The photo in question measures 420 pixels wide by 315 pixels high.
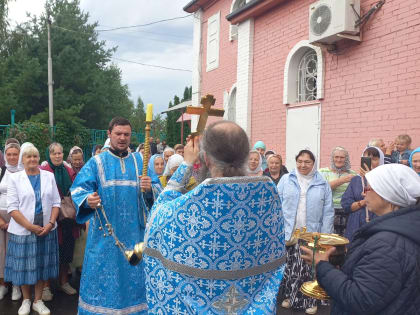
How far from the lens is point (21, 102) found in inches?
894

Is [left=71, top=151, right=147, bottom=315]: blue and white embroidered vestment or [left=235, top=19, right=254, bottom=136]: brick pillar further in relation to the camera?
[left=235, top=19, right=254, bottom=136]: brick pillar

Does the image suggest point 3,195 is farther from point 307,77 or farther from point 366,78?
point 307,77

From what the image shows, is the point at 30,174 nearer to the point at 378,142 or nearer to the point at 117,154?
the point at 117,154

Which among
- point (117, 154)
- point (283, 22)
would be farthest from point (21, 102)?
point (117, 154)

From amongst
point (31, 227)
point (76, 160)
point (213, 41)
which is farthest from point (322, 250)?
point (213, 41)

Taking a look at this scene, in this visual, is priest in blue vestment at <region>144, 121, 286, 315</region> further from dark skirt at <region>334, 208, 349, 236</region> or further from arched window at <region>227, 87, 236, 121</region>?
arched window at <region>227, 87, 236, 121</region>

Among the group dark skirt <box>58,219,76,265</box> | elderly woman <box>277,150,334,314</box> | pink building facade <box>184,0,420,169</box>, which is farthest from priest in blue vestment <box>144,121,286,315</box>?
pink building facade <box>184,0,420,169</box>

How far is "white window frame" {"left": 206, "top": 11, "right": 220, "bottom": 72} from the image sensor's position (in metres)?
13.9

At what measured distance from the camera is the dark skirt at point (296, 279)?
492 cm

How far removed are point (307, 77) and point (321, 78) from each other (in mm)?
898

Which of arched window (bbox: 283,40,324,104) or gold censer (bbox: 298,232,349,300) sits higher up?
arched window (bbox: 283,40,324,104)

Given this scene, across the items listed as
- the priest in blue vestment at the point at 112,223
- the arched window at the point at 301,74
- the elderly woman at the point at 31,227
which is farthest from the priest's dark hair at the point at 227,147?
the arched window at the point at 301,74

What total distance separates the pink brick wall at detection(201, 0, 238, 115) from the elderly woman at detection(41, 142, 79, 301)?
8256mm

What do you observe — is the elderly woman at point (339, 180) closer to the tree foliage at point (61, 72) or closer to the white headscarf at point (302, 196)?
the white headscarf at point (302, 196)
